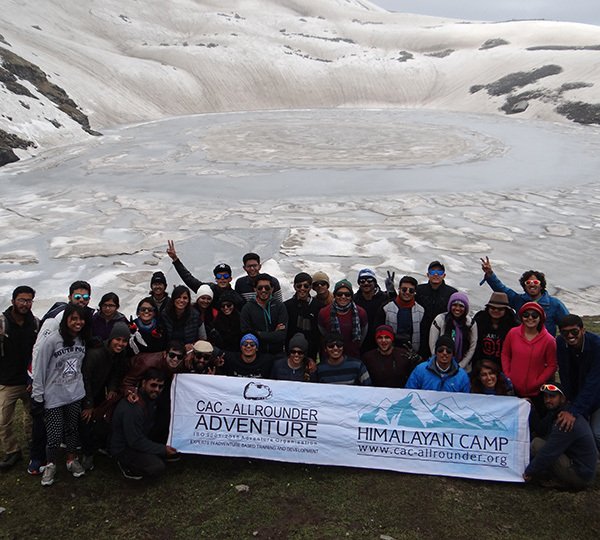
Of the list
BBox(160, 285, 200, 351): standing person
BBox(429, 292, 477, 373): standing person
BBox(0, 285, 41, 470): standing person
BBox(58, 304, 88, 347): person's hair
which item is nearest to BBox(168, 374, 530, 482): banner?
BBox(160, 285, 200, 351): standing person

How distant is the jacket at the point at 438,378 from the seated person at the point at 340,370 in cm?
41

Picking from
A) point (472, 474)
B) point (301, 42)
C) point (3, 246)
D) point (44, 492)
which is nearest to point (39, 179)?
point (3, 246)

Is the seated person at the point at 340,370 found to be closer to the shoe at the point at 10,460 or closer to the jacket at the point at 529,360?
the jacket at the point at 529,360

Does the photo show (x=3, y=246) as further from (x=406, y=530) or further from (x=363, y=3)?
(x=363, y=3)

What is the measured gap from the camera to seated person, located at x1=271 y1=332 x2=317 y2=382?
5.00 metres

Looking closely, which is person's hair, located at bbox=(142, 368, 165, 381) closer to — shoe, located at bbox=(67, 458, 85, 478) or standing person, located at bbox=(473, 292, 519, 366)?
shoe, located at bbox=(67, 458, 85, 478)

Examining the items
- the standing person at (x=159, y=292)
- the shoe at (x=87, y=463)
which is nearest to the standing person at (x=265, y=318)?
the standing person at (x=159, y=292)

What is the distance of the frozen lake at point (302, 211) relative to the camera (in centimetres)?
1095

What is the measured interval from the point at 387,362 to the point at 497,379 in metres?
0.93

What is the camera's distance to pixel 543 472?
15.1ft

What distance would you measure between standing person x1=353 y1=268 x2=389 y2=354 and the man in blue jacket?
1700 mm

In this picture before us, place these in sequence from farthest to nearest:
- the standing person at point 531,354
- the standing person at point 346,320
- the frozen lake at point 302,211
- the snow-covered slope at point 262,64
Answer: the snow-covered slope at point 262,64, the frozen lake at point 302,211, the standing person at point 346,320, the standing person at point 531,354

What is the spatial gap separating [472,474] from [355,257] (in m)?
7.13

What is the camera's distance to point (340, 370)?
197 inches
